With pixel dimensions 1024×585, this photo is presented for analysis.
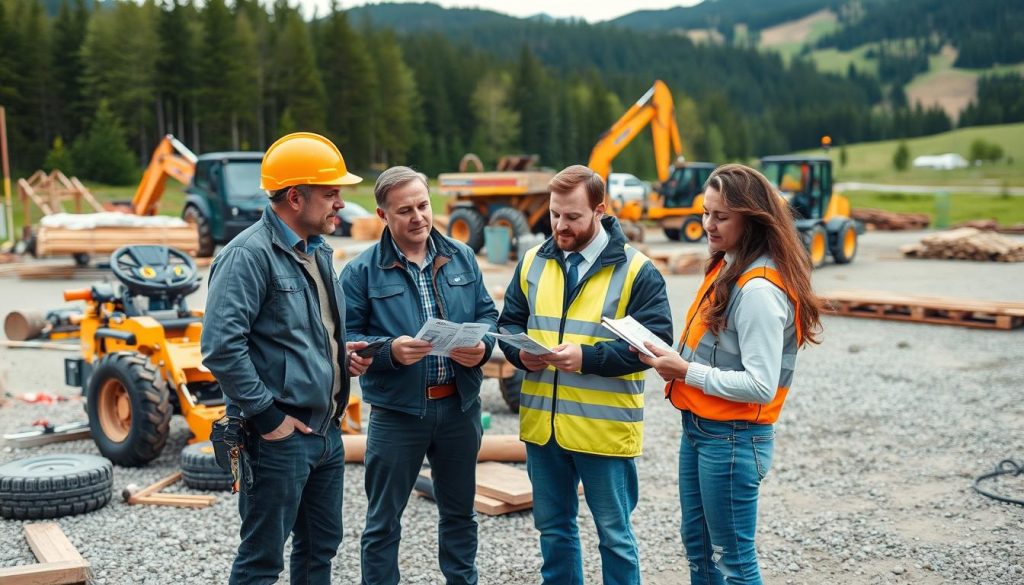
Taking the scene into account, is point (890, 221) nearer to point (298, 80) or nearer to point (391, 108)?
point (298, 80)

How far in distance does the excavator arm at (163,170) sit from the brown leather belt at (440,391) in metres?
20.4

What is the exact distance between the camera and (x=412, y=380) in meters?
3.93

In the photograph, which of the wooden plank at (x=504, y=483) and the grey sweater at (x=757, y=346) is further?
the wooden plank at (x=504, y=483)

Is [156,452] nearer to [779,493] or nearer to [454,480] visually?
[454,480]

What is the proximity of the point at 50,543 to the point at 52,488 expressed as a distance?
2.19 feet

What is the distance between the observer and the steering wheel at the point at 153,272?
23.2ft

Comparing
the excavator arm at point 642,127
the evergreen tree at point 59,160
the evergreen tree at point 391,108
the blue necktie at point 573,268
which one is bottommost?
the blue necktie at point 573,268

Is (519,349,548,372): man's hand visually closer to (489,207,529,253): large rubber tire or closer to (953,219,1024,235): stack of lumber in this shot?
(489,207,529,253): large rubber tire

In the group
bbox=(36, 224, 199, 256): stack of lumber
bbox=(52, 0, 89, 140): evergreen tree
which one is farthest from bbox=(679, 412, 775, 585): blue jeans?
bbox=(52, 0, 89, 140): evergreen tree

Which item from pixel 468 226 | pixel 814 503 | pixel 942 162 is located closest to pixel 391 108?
pixel 468 226

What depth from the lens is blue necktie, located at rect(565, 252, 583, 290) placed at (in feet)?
12.8

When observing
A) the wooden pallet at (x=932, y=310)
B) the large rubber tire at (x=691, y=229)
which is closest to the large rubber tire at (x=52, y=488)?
Result: the wooden pallet at (x=932, y=310)

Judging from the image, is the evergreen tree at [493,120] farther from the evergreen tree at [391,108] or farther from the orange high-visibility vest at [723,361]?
the orange high-visibility vest at [723,361]

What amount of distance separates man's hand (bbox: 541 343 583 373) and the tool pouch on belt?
1148 mm
